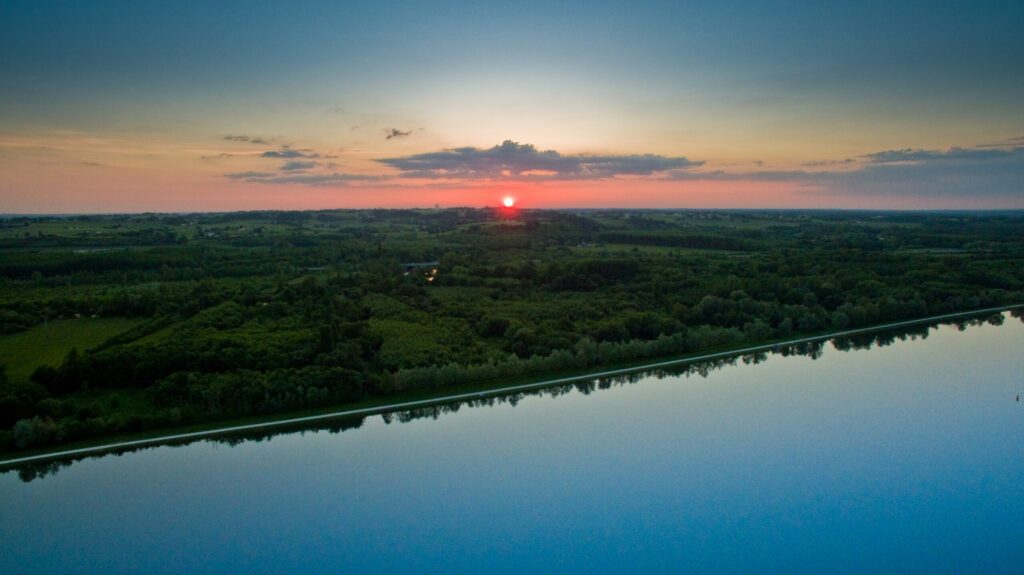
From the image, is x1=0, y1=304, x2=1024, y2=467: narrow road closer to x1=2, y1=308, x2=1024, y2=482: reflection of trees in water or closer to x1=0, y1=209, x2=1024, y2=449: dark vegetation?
x1=2, y1=308, x2=1024, y2=482: reflection of trees in water

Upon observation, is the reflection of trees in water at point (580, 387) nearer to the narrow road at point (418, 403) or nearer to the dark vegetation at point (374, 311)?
the narrow road at point (418, 403)

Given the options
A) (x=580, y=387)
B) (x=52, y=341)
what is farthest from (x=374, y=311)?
(x=52, y=341)

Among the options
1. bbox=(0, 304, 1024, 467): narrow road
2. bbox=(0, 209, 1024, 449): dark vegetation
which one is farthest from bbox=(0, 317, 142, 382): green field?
bbox=(0, 304, 1024, 467): narrow road

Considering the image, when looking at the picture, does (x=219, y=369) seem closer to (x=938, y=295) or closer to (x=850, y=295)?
(x=850, y=295)

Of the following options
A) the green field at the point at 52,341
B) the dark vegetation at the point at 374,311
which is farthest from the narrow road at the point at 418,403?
the green field at the point at 52,341

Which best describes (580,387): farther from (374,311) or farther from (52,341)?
(52,341)

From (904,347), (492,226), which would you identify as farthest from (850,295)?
(492,226)
